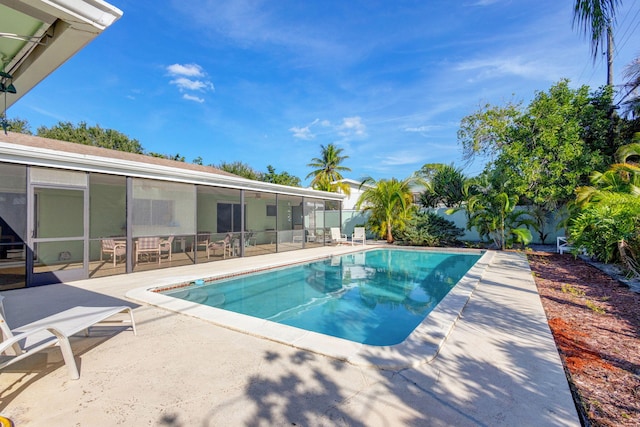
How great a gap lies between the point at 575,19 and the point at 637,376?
8364 millimetres

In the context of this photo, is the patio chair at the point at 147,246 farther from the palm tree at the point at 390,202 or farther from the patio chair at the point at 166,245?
the palm tree at the point at 390,202

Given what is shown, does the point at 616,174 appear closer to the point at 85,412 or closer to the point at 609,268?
the point at 609,268

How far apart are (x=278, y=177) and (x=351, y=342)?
36391 millimetres

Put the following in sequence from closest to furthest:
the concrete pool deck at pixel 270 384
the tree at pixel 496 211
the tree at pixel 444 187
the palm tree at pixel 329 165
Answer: the concrete pool deck at pixel 270 384
the tree at pixel 496 211
the tree at pixel 444 187
the palm tree at pixel 329 165

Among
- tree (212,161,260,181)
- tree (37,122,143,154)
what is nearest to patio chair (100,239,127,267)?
tree (37,122,143,154)

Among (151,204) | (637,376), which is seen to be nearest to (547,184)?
(637,376)

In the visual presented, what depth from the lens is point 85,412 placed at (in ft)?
7.57

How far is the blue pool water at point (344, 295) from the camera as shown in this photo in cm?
548

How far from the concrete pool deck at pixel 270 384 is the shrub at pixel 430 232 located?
1145 centimetres

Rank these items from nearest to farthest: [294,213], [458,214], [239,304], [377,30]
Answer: [239,304] < [377,30] < [294,213] < [458,214]

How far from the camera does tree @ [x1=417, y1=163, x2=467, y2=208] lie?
57.1 feet

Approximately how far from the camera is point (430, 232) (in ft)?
51.3

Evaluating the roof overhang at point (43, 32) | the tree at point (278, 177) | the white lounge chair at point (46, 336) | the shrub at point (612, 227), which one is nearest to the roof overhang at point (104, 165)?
the roof overhang at point (43, 32)

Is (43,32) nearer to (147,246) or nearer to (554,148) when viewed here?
(147,246)
